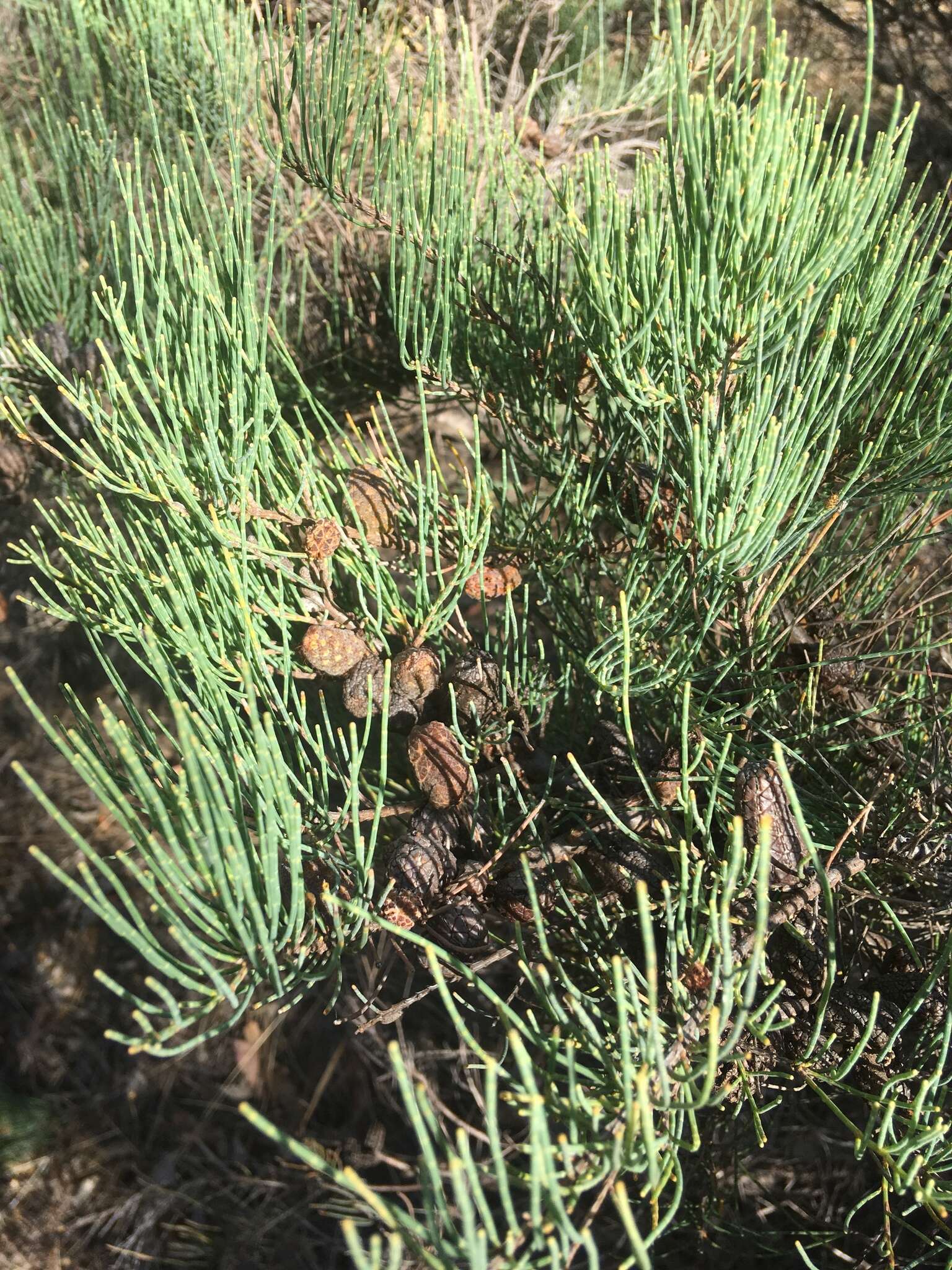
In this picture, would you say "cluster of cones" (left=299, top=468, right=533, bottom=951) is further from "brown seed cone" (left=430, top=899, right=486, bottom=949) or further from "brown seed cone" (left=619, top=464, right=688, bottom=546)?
"brown seed cone" (left=619, top=464, right=688, bottom=546)

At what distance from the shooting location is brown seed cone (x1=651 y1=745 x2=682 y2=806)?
0.52 m

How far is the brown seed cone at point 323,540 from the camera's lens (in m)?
0.53

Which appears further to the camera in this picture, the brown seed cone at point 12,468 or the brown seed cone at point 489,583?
the brown seed cone at point 12,468

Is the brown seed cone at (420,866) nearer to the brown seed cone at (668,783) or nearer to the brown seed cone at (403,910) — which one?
the brown seed cone at (403,910)

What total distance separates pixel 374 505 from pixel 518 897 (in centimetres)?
28

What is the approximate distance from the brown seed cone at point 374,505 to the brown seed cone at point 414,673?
9cm

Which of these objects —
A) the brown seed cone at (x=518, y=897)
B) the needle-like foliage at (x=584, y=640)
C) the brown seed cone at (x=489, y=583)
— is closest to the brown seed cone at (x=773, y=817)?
the needle-like foliage at (x=584, y=640)

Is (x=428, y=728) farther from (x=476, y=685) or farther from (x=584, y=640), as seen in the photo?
(x=584, y=640)

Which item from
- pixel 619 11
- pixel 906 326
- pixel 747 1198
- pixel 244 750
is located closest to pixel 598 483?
pixel 906 326

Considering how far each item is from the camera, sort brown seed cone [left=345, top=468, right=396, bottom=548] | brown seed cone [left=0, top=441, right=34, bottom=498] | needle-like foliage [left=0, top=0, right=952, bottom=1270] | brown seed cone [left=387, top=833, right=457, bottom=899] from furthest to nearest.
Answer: brown seed cone [left=0, top=441, right=34, bottom=498] < brown seed cone [left=345, top=468, right=396, bottom=548] < brown seed cone [left=387, top=833, right=457, bottom=899] < needle-like foliage [left=0, top=0, right=952, bottom=1270]

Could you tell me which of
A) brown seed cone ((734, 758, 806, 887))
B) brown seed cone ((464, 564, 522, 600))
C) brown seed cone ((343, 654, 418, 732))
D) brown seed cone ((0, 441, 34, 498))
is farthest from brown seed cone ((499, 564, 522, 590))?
brown seed cone ((0, 441, 34, 498))

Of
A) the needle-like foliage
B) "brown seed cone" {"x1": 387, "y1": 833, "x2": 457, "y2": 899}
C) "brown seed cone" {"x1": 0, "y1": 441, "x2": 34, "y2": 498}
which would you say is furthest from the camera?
"brown seed cone" {"x1": 0, "y1": 441, "x2": 34, "y2": 498}

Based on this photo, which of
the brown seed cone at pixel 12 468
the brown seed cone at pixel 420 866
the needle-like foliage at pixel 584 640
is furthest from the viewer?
the brown seed cone at pixel 12 468

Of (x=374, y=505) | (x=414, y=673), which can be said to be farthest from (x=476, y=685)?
(x=374, y=505)
